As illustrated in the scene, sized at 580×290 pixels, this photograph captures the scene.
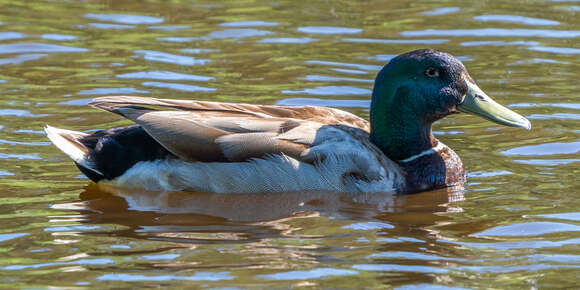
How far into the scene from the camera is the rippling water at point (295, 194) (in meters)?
6.13

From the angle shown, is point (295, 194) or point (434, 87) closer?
point (295, 194)

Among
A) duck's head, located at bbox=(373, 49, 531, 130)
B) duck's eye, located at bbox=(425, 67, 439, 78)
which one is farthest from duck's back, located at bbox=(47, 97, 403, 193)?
duck's eye, located at bbox=(425, 67, 439, 78)

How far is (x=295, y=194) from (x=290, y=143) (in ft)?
1.28

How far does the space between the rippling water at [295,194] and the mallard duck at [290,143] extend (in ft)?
0.52

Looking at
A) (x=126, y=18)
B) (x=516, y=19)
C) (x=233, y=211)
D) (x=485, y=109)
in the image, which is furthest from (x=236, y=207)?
(x=516, y=19)

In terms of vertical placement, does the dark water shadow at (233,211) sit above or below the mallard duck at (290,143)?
below

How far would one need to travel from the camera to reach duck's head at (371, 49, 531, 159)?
8.17 meters

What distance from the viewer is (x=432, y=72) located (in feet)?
26.9

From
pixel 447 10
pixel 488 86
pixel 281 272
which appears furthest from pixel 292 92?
pixel 281 272

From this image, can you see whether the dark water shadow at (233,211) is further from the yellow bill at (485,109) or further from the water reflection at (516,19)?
the water reflection at (516,19)

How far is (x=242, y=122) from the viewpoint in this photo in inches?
311

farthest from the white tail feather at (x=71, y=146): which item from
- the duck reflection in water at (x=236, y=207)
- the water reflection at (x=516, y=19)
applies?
the water reflection at (x=516, y=19)

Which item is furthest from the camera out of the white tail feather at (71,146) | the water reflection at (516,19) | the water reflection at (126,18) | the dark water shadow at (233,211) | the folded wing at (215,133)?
the water reflection at (516,19)

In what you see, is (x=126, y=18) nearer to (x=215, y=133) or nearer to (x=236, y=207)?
(x=215, y=133)
